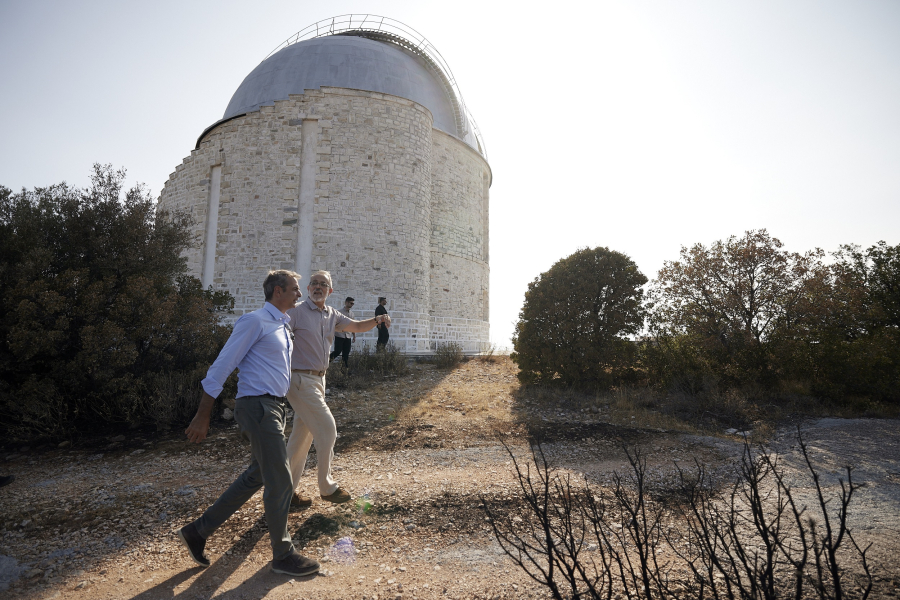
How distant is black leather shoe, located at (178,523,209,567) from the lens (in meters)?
3.04

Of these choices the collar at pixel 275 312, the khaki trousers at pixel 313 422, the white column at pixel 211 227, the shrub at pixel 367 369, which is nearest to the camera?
the collar at pixel 275 312

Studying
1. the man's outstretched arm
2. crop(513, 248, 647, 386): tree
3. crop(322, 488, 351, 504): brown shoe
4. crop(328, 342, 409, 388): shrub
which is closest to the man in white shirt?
crop(322, 488, 351, 504): brown shoe

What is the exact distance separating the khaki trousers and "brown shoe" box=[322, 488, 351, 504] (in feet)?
0.14

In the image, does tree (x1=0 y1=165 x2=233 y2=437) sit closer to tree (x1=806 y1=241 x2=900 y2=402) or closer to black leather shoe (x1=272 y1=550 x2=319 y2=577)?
black leather shoe (x1=272 y1=550 x2=319 y2=577)

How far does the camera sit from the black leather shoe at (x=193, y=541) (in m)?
3.04

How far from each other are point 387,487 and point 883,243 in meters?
11.6

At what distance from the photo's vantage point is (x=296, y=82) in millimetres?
15469

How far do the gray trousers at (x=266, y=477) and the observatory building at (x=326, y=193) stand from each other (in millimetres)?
10176

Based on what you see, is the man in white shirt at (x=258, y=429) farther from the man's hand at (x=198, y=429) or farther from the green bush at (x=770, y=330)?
the green bush at (x=770, y=330)

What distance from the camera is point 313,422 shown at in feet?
12.5

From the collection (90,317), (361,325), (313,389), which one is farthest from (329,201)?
(313,389)

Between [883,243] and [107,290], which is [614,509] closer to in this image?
[107,290]

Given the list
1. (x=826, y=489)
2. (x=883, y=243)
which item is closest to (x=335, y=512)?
(x=826, y=489)

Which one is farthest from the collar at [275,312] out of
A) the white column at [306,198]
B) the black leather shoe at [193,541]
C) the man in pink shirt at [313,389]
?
the white column at [306,198]
